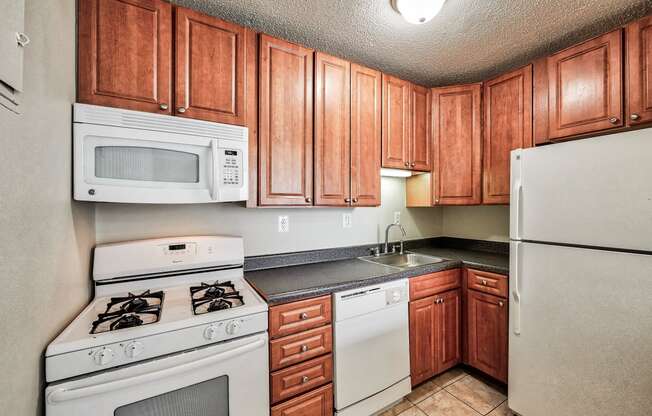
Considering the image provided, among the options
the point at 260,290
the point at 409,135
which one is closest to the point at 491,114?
the point at 409,135

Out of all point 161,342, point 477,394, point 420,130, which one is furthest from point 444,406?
point 420,130

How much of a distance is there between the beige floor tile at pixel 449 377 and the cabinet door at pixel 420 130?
1698 mm

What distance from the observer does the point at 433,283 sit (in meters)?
1.99

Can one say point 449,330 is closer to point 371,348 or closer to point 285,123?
point 371,348

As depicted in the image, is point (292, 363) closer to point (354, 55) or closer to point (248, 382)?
point (248, 382)

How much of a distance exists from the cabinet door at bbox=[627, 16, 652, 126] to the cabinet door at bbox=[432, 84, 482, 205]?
85 cm

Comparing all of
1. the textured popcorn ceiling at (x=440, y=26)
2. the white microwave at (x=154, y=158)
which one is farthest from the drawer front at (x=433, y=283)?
the textured popcorn ceiling at (x=440, y=26)

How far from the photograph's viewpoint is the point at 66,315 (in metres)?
1.09

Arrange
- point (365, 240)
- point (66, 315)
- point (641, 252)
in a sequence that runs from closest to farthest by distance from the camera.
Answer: point (66, 315)
point (641, 252)
point (365, 240)

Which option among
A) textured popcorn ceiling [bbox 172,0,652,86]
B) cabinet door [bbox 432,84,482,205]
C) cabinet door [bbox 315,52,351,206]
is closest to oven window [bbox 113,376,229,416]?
cabinet door [bbox 315,52,351,206]

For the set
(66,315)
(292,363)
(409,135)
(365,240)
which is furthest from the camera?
(365,240)

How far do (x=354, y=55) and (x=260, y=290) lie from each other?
1.83 m

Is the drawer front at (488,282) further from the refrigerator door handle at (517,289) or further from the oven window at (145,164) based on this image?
the oven window at (145,164)

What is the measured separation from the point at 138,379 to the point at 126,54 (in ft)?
4.73
